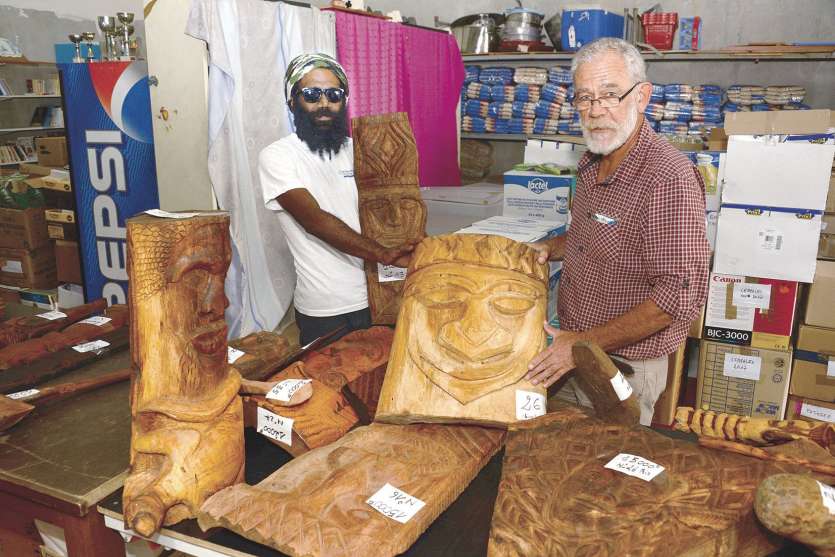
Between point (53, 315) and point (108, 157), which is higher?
point (108, 157)

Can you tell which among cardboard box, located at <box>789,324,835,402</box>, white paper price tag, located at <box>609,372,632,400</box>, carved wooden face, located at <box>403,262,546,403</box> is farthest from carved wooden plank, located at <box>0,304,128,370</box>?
cardboard box, located at <box>789,324,835,402</box>

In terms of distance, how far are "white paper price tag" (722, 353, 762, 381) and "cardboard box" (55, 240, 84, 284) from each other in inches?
168

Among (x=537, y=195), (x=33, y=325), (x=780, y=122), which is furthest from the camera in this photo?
(x=537, y=195)

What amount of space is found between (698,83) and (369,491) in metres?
5.59

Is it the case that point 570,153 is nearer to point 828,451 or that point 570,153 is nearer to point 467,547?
point 828,451

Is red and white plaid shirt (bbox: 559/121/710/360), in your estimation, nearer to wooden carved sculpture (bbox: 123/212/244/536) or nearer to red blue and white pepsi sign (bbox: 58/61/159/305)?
wooden carved sculpture (bbox: 123/212/244/536)

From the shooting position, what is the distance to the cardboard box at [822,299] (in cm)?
324

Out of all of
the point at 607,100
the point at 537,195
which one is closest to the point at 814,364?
the point at 537,195

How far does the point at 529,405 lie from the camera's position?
1715 mm

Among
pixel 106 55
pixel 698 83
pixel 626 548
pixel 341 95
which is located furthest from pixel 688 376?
pixel 106 55

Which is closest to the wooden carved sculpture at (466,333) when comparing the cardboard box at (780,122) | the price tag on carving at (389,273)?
→ the price tag on carving at (389,273)

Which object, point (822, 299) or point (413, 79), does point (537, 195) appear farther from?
point (413, 79)

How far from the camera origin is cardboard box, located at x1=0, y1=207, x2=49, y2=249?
4879 millimetres

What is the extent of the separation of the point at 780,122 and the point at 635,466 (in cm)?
261
